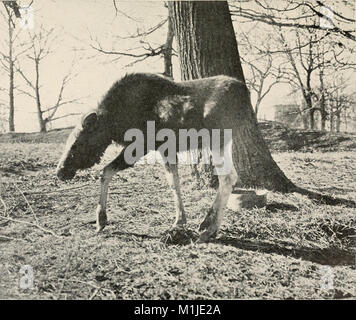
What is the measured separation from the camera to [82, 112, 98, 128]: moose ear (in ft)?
11.2

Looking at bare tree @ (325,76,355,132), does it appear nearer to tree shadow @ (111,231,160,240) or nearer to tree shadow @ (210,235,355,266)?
tree shadow @ (210,235,355,266)

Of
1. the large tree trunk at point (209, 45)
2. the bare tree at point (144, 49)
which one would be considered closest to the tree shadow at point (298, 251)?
the large tree trunk at point (209, 45)

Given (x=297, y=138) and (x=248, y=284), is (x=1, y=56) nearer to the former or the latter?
(x=248, y=284)

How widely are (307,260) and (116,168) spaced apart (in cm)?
190

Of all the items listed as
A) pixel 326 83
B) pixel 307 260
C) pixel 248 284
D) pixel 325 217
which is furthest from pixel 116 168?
pixel 326 83

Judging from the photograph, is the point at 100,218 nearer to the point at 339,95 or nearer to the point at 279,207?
the point at 279,207

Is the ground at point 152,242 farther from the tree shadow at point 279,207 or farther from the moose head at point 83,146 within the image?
the moose head at point 83,146

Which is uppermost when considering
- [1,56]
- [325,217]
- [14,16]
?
[14,16]

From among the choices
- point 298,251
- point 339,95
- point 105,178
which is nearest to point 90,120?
point 105,178

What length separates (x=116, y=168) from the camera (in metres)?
3.65

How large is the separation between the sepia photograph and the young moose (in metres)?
0.01

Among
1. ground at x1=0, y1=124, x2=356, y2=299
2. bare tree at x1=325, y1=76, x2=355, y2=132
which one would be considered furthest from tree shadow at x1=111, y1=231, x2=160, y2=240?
bare tree at x1=325, y1=76, x2=355, y2=132

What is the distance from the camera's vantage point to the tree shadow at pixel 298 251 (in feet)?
11.2

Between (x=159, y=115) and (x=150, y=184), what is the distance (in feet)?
4.16
